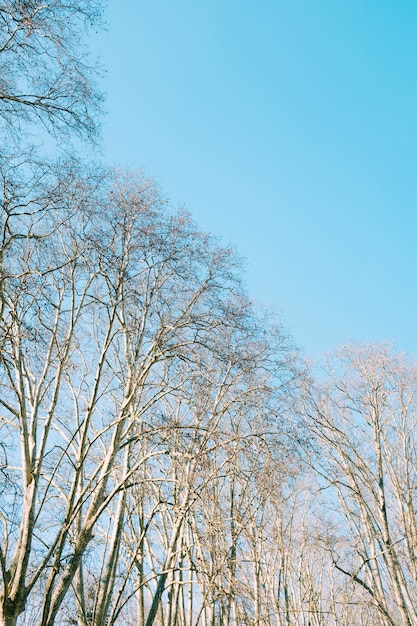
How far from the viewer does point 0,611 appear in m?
5.34

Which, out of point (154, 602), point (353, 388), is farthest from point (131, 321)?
point (353, 388)

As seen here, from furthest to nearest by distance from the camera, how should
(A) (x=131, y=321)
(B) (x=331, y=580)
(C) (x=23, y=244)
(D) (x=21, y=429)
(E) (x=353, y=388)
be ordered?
(B) (x=331, y=580) → (E) (x=353, y=388) → (A) (x=131, y=321) → (C) (x=23, y=244) → (D) (x=21, y=429)

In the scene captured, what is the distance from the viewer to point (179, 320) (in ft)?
27.3

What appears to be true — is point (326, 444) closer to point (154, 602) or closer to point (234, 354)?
point (234, 354)

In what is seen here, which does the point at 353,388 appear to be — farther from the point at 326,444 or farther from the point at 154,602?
the point at 154,602

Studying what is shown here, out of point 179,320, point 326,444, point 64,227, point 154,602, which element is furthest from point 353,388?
point 64,227

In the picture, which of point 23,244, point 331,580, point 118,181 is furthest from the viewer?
point 331,580

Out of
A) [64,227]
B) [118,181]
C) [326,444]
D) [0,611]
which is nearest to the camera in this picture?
[0,611]

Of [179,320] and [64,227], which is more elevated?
[64,227]

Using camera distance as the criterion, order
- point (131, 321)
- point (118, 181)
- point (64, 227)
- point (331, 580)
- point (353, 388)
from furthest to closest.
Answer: point (331, 580), point (353, 388), point (131, 321), point (118, 181), point (64, 227)

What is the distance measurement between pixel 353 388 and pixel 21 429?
939cm

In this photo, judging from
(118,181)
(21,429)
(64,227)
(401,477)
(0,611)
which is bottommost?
(0,611)

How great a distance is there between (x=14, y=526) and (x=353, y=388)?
9.28 m

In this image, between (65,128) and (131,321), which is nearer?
(65,128)
